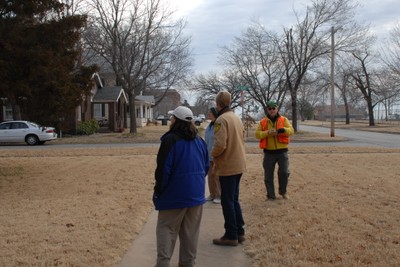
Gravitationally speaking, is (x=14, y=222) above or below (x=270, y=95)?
below

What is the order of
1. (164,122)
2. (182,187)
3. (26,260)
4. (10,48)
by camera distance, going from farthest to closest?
(164,122), (10,48), (26,260), (182,187)

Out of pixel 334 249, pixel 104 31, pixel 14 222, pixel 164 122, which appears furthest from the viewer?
pixel 164 122

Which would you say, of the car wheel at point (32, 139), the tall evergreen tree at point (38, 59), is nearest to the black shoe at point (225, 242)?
the tall evergreen tree at point (38, 59)

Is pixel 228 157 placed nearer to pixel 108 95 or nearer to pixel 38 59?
pixel 38 59

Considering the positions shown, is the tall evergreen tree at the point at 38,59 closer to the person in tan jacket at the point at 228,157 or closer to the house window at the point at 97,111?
the person in tan jacket at the point at 228,157

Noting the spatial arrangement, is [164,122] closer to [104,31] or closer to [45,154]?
[104,31]

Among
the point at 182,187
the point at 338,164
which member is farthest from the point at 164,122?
the point at 182,187

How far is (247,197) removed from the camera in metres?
8.44

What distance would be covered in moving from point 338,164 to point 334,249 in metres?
8.49

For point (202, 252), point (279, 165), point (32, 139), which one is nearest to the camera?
point (202, 252)

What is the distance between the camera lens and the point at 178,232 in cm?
440

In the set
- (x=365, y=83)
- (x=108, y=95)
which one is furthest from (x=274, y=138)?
(x=365, y=83)

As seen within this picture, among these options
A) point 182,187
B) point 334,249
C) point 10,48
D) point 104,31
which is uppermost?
point 104,31

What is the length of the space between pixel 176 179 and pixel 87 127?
31.0 metres
